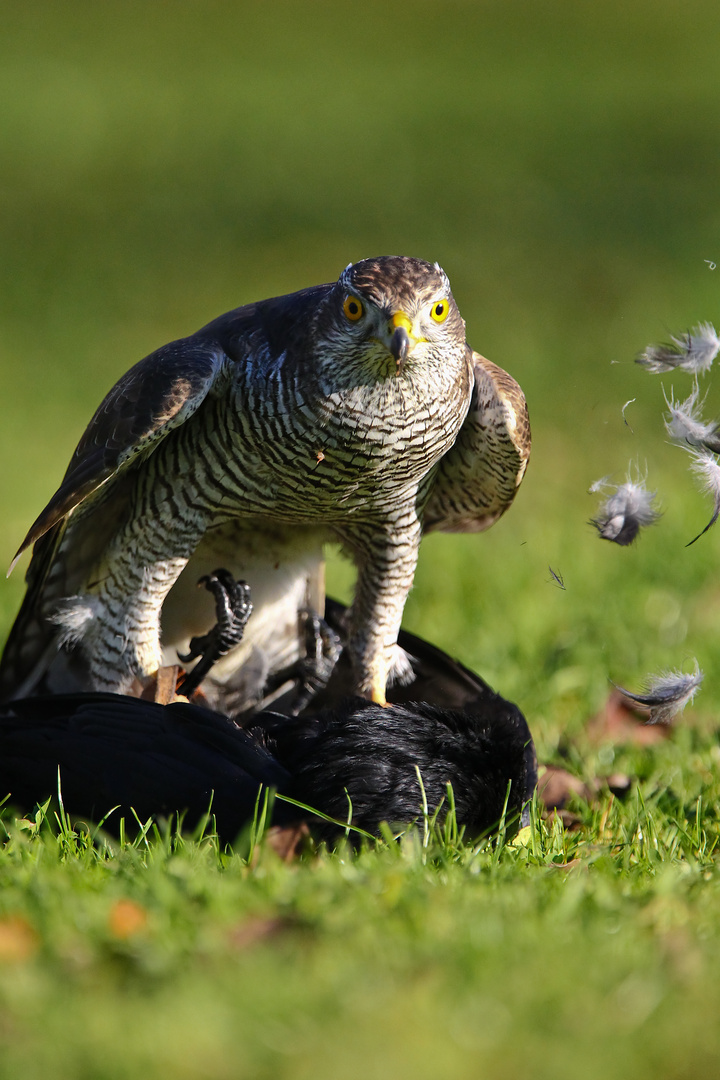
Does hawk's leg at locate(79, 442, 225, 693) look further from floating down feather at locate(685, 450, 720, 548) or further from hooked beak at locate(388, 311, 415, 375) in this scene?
floating down feather at locate(685, 450, 720, 548)

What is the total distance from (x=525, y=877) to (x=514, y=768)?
626 mm

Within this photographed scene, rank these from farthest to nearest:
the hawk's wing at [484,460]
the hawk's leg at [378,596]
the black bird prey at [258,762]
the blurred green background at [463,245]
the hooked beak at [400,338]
A: the blurred green background at [463,245], the hawk's leg at [378,596], the hawk's wing at [484,460], the hooked beak at [400,338], the black bird prey at [258,762]

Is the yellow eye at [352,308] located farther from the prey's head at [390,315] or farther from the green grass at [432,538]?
the green grass at [432,538]

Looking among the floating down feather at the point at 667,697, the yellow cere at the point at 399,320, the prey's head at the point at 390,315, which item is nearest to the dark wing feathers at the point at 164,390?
the prey's head at the point at 390,315

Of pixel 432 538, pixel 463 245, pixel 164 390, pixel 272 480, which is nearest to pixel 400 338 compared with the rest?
pixel 272 480

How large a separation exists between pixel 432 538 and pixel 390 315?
4311 mm

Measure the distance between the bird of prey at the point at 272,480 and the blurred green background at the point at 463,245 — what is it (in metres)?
0.72

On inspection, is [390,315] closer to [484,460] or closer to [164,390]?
[164,390]

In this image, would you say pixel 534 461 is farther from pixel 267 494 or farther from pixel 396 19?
pixel 396 19

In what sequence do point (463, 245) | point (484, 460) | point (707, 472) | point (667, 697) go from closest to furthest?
point (707, 472), point (667, 697), point (484, 460), point (463, 245)

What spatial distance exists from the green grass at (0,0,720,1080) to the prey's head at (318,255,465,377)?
0.81m

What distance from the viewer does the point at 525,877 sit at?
2602 millimetres

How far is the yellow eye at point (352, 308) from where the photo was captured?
3.22 meters

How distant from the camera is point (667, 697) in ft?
11.0
